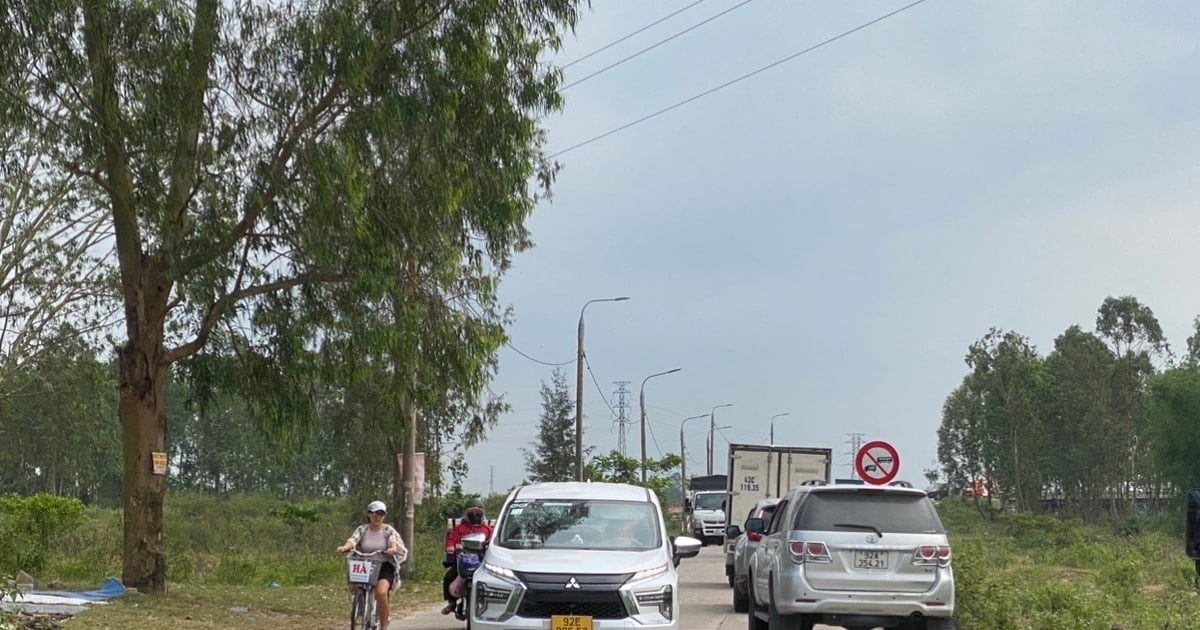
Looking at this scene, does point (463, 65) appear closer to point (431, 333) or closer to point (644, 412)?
point (431, 333)

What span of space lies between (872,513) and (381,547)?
16.9 ft

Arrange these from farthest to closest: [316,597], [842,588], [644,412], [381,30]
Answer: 1. [644,412]
2. [316,597]
3. [381,30]
4. [842,588]

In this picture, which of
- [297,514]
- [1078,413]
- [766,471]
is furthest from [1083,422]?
[766,471]

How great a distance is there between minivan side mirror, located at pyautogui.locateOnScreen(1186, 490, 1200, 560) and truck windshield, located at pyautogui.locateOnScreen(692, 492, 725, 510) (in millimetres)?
31215

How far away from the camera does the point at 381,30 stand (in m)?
19.0

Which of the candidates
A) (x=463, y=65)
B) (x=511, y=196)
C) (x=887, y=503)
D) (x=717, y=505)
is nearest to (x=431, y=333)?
(x=511, y=196)

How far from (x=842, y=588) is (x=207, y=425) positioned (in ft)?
363

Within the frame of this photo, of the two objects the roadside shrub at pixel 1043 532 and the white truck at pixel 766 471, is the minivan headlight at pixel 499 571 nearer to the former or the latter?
the white truck at pixel 766 471

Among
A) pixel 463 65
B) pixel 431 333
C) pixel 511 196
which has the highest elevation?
pixel 463 65

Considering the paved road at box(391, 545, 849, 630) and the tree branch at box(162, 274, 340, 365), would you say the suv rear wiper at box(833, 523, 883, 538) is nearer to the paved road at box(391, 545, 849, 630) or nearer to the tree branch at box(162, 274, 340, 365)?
the paved road at box(391, 545, 849, 630)

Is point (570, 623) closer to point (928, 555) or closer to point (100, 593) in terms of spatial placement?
point (928, 555)

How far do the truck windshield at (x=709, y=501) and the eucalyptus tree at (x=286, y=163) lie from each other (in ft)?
99.9

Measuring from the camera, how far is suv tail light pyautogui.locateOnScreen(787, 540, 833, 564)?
14.1 metres

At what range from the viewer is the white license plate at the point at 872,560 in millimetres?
14000
